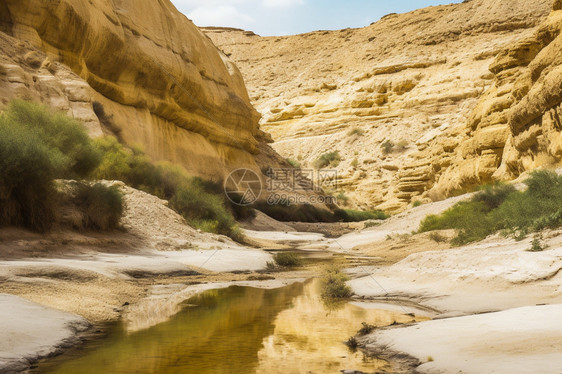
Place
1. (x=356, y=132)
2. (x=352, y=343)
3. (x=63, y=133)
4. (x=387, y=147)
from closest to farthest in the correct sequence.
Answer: (x=352, y=343)
(x=63, y=133)
(x=387, y=147)
(x=356, y=132)

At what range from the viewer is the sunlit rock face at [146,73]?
71.1 feet

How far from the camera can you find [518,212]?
12.1m

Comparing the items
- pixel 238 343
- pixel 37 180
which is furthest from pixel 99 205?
pixel 238 343

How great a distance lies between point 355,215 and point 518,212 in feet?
105

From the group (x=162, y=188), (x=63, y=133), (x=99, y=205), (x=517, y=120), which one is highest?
(x=517, y=120)

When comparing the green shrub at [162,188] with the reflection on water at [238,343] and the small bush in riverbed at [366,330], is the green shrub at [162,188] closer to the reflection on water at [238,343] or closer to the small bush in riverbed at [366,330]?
the reflection on water at [238,343]

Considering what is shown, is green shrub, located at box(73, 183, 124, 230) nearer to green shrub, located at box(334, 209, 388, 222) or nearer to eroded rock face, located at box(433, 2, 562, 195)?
eroded rock face, located at box(433, 2, 562, 195)

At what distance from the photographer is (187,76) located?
1281 inches

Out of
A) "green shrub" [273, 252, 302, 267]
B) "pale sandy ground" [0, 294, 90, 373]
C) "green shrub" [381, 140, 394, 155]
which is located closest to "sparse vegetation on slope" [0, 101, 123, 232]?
"green shrub" [273, 252, 302, 267]

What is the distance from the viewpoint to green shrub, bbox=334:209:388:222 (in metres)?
43.7

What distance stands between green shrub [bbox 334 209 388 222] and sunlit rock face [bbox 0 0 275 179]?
847 cm

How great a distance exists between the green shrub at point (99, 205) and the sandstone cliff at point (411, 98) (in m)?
17.8

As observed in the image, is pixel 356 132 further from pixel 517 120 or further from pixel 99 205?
pixel 99 205

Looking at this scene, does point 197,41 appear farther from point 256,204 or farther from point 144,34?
point 256,204
